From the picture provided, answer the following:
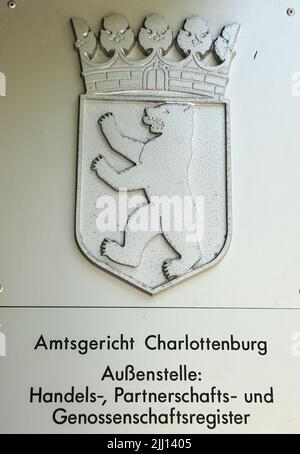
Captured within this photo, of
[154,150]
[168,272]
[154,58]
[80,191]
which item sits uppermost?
[154,58]

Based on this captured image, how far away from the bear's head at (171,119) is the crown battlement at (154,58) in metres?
0.05

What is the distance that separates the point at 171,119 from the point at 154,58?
205 mm

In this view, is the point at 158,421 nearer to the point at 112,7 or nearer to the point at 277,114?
the point at 277,114

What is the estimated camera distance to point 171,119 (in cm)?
192

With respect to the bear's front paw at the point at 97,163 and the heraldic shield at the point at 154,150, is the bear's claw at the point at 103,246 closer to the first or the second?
the heraldic shield at the point at 154,150

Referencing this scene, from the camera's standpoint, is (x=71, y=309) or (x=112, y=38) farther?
(x=112, y=38)

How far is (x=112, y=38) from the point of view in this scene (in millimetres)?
1958

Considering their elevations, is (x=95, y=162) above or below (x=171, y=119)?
below

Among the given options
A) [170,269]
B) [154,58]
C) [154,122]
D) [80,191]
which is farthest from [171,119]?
[170,269]

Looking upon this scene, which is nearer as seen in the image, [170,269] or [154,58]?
[170,269]

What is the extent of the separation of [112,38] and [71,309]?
842 mm

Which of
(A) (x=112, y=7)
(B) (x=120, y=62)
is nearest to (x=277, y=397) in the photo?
(B) (x=120, y=62)

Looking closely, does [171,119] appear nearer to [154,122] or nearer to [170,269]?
[154,122]

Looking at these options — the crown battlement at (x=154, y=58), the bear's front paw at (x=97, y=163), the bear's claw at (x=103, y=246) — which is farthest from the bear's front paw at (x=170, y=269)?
the crown battlement at (x=154, y=58)
